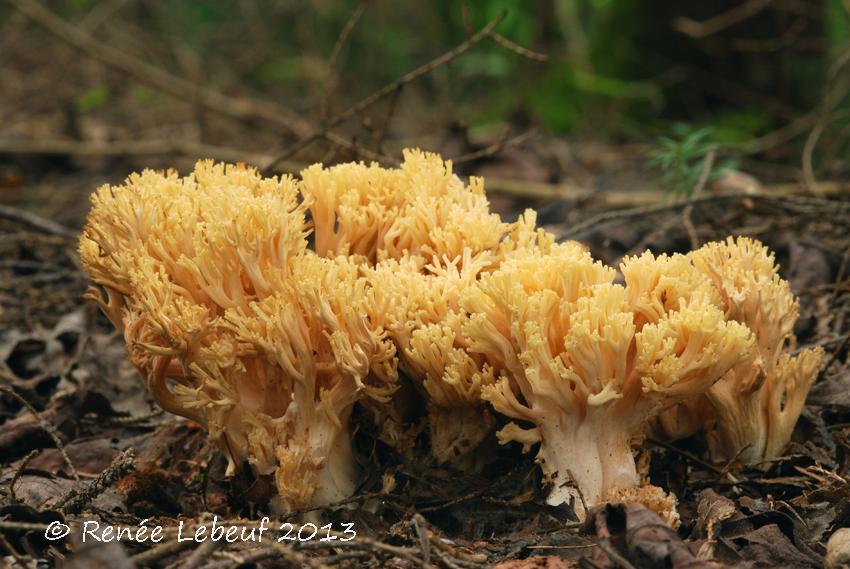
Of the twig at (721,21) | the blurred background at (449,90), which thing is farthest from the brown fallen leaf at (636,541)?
the twig at (721,21)

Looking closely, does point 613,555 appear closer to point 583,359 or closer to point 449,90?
point 583,359

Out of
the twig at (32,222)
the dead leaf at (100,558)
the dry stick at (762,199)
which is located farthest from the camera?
the twig at (32,222)

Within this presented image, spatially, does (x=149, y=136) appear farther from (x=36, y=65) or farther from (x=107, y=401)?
(x=107, y=401)

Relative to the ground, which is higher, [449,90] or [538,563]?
[449,90]

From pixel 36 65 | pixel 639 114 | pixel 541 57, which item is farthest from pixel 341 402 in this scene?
pixel 36 65

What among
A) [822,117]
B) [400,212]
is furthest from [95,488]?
[822,117]

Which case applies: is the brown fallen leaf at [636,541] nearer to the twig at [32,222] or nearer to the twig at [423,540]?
the twig at [423,540]

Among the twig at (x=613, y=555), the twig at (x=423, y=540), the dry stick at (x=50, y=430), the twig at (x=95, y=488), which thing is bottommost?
the twig at (x=613, y=555)
